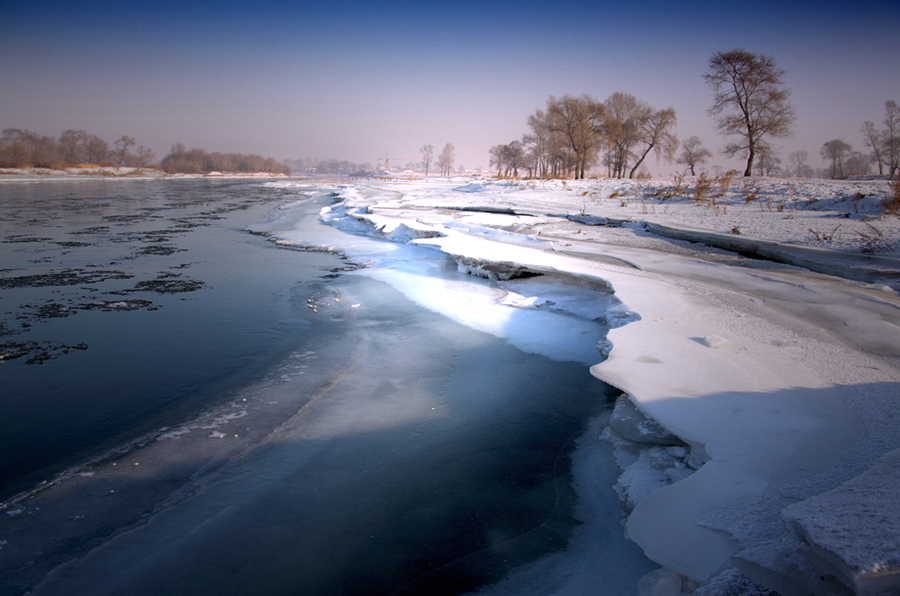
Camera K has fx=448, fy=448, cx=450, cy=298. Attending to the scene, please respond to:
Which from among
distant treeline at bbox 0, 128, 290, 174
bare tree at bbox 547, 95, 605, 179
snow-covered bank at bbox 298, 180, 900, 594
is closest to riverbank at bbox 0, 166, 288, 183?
distant treeline at bbox 0, 128, 290, 174

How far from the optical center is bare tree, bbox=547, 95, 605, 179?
30797 millimetres

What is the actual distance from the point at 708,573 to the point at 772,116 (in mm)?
23298

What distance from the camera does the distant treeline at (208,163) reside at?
84375mm

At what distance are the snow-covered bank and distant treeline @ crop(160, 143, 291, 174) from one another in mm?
89869

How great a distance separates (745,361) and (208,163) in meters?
105

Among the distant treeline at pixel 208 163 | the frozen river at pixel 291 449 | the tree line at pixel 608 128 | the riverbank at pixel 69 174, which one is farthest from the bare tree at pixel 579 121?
the distant treeline at pixel 208 163

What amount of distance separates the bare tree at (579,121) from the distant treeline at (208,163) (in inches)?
2856

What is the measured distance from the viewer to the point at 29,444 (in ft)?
7.93

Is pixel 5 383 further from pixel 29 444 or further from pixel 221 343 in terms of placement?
pixel 221 343

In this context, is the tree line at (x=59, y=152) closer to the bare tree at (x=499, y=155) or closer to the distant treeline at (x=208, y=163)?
the distant treeline at (x=208, y=163)

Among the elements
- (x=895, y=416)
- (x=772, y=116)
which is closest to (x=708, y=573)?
(x=895, y=416)

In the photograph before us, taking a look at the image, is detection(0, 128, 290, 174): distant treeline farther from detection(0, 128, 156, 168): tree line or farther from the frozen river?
the frozen river

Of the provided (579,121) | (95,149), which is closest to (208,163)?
(95,149)

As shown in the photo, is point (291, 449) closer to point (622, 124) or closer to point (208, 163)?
point (622, 124)
